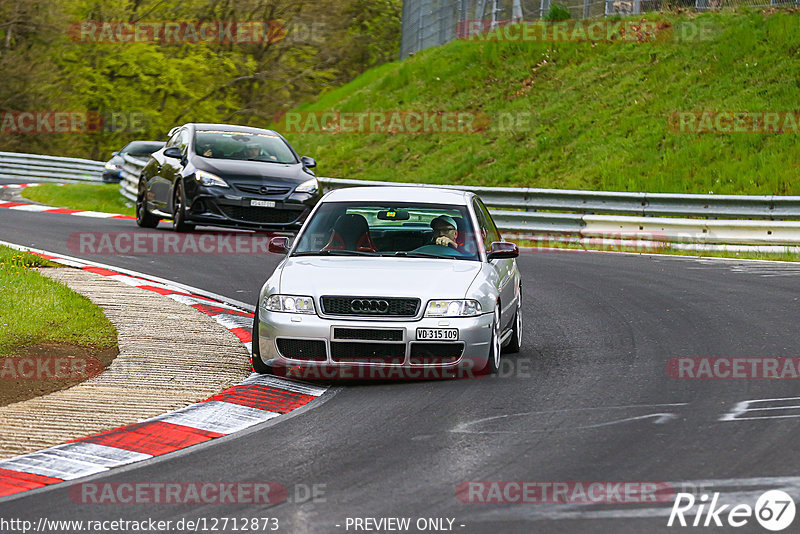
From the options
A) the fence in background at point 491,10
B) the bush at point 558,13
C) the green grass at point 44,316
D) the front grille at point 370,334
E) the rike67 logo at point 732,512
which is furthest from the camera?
the bush at point 558,13

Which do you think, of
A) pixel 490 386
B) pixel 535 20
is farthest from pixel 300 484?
pixel 535 20

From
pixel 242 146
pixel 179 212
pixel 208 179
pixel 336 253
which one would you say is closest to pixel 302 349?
pixel 336 253

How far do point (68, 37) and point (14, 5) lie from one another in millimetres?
2847

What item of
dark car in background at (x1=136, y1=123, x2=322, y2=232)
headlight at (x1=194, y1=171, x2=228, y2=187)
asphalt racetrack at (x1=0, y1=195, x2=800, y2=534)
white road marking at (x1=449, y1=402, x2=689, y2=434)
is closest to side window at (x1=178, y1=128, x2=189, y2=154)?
dark car in background at (x1=136, y1=123, x2=322, y2=232)

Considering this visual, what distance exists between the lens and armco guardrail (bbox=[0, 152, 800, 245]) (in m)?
19.9

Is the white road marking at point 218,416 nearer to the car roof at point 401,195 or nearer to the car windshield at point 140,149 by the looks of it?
the car roof at point 401,195

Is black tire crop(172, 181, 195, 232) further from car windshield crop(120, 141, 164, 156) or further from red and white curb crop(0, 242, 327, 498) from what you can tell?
car windshield crop(120, 141, 164, 156)

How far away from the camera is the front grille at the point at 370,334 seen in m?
8.73

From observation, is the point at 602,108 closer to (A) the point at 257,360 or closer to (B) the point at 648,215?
(B) the point at 648,215

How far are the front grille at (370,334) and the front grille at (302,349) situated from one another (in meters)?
0.16

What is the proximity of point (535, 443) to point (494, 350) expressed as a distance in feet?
7.40

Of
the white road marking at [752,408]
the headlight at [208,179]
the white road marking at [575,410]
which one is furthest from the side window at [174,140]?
the white road marking at [752,408]

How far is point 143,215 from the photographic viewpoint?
20875 millimetres

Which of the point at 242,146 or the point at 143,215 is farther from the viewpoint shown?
the point at 143,215
